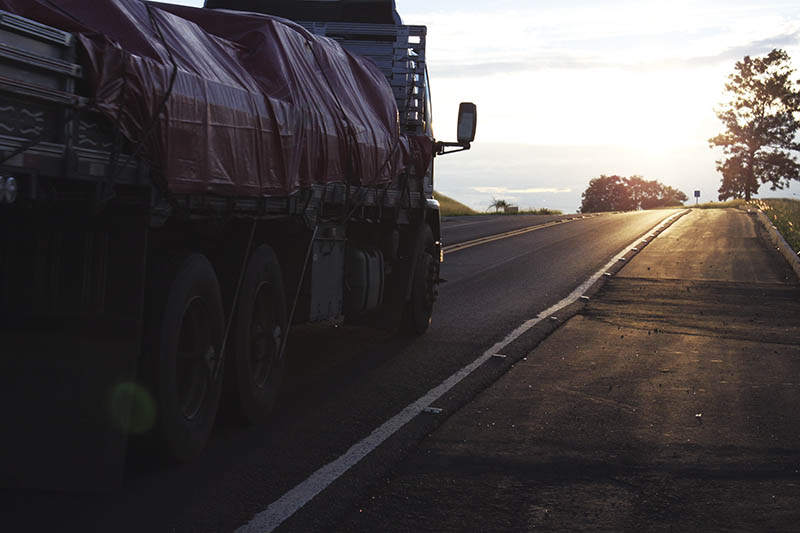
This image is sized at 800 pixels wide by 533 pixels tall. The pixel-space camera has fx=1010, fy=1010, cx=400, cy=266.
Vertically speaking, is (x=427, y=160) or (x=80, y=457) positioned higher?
(x=427, y=160)

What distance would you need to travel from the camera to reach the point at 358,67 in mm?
9750

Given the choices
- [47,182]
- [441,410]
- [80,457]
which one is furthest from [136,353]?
[441,410]

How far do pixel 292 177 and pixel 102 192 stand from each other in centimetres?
246

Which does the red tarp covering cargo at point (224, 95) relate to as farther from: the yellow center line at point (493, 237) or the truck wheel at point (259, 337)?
the yellow center line at point (493, 237)

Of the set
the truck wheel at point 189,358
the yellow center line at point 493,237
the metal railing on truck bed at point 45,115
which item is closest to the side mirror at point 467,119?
the truck wheel at point 189,358

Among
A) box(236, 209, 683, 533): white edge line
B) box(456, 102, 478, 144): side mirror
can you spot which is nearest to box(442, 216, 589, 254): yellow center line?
box(456, 102, 478, 144): side mirror

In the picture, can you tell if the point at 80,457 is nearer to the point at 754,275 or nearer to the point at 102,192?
the point at 102,192

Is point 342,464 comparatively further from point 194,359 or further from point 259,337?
point 259,337

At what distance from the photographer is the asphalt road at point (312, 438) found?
498 centimetres

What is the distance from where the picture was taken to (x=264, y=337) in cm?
718

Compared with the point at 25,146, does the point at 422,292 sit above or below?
below

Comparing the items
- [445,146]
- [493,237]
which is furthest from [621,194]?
[445,146]

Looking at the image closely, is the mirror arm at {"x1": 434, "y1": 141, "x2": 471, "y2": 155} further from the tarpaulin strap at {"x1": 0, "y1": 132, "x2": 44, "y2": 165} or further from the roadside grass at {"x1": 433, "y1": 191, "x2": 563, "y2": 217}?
the roadside grass at {"x1": 433, "y1": 191, "x2": 563, "y2": 217}

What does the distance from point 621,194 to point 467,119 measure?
5536 inches
